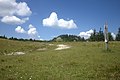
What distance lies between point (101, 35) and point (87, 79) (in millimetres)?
177310

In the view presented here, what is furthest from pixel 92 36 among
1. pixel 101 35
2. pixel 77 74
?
pixel 77 74

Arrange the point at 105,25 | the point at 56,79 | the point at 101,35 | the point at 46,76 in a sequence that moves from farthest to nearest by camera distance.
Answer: the point at 101,35
the point at 105,25
the point at 46,76
the point at 56,79

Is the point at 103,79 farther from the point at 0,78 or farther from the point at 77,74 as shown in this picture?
the point at 0,78

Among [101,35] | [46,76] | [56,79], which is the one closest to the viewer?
[56,79]

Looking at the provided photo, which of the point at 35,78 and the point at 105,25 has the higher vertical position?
the point at 105,25

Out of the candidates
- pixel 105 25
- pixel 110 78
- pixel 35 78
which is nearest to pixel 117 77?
pixel 110 78

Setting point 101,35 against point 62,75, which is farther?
point 101,35

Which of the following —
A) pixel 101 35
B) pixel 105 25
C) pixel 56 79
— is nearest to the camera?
pixel 56 79

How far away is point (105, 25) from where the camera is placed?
47.0 m

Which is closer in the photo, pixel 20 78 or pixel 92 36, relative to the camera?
pixel 20 78

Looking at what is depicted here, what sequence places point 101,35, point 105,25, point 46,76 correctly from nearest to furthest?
point 46,76 < point 105,25 < point 101,35

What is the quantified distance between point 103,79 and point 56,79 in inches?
130

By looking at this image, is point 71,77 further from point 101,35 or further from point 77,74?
point 101,35

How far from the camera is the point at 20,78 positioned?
15.2 meters
